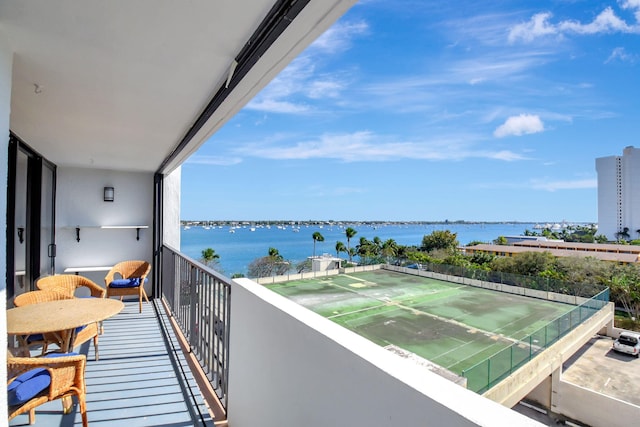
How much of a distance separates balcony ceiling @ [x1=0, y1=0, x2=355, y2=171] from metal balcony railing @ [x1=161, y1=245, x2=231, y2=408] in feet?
3.90

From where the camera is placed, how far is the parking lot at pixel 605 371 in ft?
57.4

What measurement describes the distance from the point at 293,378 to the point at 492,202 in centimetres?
8625

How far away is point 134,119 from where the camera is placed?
2717 millimetres

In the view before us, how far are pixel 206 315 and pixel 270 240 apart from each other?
253 ft

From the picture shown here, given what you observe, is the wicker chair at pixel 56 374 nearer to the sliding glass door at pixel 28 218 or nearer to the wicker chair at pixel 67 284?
the sliding glass door at pixel 28 218

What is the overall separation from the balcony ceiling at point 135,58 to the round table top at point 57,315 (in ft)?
4.62

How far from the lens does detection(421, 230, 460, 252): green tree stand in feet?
154

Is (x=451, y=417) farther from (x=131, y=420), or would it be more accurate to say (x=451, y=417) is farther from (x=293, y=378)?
(x=131, y=420)

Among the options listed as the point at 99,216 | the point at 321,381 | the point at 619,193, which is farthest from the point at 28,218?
the point at 619,193

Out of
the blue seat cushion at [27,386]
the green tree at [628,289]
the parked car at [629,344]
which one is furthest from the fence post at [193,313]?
the green tree at [628,289]

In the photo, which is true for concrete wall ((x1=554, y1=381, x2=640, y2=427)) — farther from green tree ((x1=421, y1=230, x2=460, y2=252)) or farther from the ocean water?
green tree ((x1=421, y1=230, x2=460, y2=252))

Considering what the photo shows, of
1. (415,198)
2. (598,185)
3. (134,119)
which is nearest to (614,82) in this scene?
(598,185)

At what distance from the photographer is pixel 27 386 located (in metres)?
1.66

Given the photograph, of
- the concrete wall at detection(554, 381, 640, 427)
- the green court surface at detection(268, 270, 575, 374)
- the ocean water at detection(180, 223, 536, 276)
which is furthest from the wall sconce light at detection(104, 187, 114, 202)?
the concrete wall at detection(554, 381, 640, 427)
